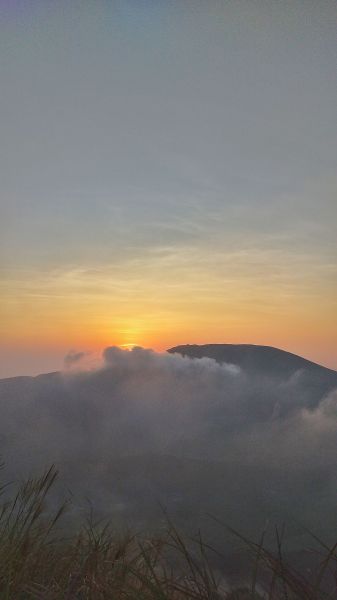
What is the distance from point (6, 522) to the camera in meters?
5.15

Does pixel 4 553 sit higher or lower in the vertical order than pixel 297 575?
lower

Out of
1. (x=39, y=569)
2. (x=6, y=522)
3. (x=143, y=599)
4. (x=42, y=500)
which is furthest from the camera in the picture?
(x=6, y=522)

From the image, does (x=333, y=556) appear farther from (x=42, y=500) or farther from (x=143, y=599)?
(x=42, y=500)

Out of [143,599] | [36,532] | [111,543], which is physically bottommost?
[111,543]

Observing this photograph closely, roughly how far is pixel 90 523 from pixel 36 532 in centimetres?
92

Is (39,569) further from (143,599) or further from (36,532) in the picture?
(143,599)

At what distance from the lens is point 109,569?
15.5 ft

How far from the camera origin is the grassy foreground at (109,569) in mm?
2914

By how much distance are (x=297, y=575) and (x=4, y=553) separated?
106 inches

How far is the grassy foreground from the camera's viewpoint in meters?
2.91

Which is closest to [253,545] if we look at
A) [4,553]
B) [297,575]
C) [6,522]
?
[297,575]

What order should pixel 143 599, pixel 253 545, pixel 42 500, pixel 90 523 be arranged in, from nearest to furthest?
pixel 143 599, pixel 253 545, pixel 42 500, pixel 90 523

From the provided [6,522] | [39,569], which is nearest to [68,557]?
[39,569]

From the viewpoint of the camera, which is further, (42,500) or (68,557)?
(68,557)
